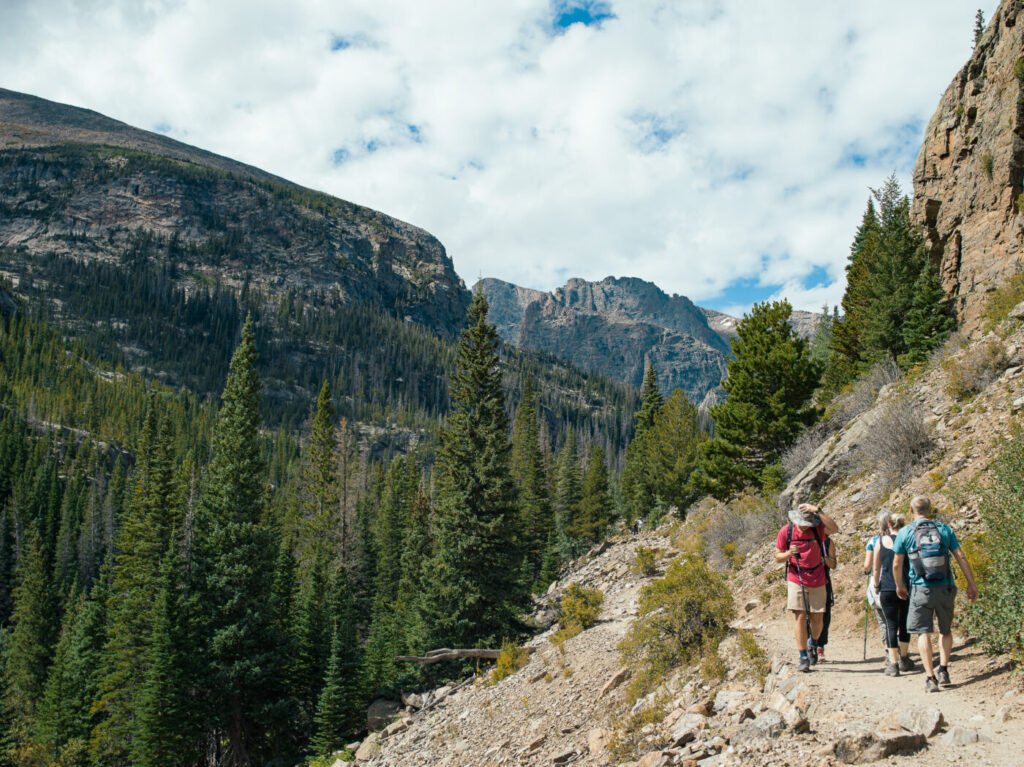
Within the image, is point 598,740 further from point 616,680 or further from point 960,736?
point 960,736

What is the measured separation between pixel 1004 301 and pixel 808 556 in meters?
13.1

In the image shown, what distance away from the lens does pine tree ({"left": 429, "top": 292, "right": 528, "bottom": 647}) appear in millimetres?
22156

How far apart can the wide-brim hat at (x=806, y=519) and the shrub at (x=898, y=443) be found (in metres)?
5.99

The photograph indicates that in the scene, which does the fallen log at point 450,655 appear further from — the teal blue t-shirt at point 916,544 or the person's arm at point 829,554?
the teal blue t-shirt at point 916,544

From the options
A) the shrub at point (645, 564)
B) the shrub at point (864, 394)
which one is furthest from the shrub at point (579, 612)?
the shrub at point (864, 394)

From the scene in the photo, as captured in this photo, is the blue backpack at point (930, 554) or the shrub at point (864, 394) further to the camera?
the shrub at point (864, 394)

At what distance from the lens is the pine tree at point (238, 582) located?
21.4 m

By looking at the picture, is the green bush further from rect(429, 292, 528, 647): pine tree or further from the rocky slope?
rect(429, 292, 528, 647): pine tree

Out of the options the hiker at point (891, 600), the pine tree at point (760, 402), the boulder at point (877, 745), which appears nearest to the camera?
the boulder at point (877, 745)

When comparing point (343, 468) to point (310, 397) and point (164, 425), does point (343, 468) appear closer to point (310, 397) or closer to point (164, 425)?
point (164, 425)

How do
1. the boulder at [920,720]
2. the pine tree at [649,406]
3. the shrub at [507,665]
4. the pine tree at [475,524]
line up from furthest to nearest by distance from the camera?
the pine tree at [649,406]
the pine tree at [475,524]
the shrub at [507,665]
the boulder at [920,720]

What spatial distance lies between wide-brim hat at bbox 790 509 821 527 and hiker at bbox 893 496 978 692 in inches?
42.5

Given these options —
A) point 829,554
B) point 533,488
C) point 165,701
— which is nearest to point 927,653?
point 829,554

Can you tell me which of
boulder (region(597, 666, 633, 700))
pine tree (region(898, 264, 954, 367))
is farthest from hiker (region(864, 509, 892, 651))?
pine tree (region(898, 264, 954, 367))
